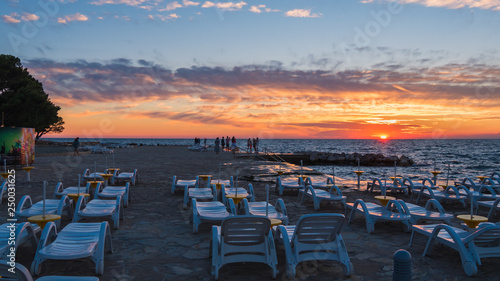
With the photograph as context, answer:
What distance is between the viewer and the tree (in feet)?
116

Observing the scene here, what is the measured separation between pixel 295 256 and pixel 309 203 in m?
5.74

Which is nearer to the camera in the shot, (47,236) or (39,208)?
(47,236)

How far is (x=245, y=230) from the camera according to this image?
16.6 feet

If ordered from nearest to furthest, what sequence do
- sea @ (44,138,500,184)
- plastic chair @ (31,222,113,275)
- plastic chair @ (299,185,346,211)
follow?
plastic chair @ (31,222,113,275)
plastic chair @ (299,185,346,211)
sea @ (44,138,500,184)

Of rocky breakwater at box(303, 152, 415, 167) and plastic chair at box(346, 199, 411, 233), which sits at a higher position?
plastic chair at box(346, 199, 411, 233)

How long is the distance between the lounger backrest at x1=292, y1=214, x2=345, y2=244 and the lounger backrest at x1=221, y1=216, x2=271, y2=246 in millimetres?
474

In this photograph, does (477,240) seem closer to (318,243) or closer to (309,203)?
(318,243)

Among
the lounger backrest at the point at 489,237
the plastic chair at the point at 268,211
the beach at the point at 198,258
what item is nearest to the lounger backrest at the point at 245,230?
the beach at the point at 198,258

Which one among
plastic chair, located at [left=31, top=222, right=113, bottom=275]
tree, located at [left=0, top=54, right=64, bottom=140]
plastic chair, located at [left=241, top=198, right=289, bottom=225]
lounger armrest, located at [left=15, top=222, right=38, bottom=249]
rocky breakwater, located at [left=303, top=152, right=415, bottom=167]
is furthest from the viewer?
rocky breakwater, located at [left=303, top=152, right=415, bottom=167]

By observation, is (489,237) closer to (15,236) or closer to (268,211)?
(268,211)

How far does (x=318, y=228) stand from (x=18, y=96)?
38.4m

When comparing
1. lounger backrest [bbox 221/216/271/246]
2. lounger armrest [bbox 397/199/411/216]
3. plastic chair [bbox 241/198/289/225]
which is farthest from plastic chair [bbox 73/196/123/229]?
lounger armrest [bbox 397/199/411/216]

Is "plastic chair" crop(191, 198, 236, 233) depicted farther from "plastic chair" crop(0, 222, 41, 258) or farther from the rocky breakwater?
the rocky breakwater

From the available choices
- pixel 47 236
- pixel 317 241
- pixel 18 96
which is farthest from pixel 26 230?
pixel 18 96
